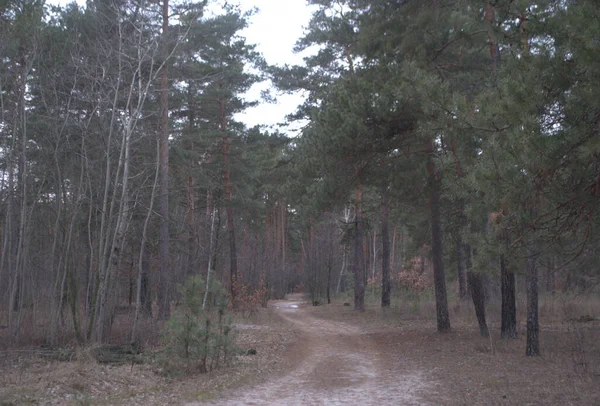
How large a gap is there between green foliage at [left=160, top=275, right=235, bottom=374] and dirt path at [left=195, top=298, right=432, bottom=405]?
1.24 metres

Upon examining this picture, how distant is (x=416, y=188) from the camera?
1465cm

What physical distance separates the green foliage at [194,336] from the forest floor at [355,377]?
321 millimetres

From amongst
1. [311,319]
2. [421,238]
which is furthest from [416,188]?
[311,319]

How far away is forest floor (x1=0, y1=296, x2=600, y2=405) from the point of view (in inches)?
302

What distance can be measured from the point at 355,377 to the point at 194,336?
305cm

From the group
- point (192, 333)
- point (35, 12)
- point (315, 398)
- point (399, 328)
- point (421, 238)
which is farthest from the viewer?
point (421, 238)

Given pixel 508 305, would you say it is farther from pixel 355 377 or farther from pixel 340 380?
pixel 340 380

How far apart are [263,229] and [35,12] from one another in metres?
34.2

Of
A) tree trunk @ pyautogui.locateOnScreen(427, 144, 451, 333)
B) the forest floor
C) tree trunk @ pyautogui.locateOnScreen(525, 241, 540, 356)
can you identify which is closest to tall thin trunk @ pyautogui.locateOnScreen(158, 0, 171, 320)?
the forest floor

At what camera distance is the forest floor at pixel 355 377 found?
25.2 ft

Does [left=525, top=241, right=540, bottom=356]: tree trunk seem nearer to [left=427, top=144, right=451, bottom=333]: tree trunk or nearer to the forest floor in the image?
the forest floor

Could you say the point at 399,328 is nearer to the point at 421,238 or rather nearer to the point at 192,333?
the point at 421,238

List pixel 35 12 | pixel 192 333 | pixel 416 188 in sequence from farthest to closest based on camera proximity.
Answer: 1. pixel 416 188
2. pixel 35 12
3. pixel 192 333

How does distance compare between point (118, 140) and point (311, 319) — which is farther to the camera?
point (311, 319)
